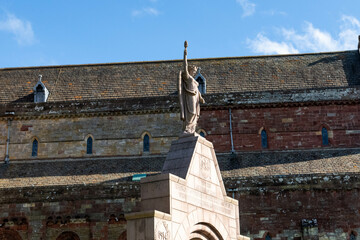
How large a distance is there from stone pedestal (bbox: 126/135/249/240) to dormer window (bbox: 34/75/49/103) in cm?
2089

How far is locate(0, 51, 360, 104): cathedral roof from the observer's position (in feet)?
123

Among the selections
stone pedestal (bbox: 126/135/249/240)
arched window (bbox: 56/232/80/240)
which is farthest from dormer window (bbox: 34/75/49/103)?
stone pedestal (bbox: 126/135/249/240)

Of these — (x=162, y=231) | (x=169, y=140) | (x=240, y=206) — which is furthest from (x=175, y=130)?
(x=162, y=231)

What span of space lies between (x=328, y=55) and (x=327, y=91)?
19.1 ft

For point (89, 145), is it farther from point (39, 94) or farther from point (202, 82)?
point (202, 82)

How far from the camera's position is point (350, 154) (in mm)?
33281

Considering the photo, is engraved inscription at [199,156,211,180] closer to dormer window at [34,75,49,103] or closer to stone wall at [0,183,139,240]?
stone wall at [0,183,139,240]

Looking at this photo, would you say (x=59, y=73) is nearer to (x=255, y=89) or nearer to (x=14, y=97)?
(x=14, y=97)

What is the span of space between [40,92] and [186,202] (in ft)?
75.7

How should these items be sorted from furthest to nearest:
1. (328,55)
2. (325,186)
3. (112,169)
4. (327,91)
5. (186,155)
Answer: (328,55), (327,91), (112,169), (325,186), (186,155)

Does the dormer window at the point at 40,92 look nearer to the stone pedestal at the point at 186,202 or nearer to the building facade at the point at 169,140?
the building facade at the point at 169,140

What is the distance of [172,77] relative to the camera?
126ft

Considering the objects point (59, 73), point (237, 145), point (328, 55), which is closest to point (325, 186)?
point (237, 145)

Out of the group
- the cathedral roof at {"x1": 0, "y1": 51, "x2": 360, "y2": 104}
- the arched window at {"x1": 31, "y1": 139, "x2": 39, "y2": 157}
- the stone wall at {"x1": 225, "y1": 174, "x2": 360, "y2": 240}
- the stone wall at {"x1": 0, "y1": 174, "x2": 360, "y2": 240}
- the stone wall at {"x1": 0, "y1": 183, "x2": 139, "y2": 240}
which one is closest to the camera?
the stone wall at {"x1": 225, "y1": 174, "x2": 360, "y2": 240}
